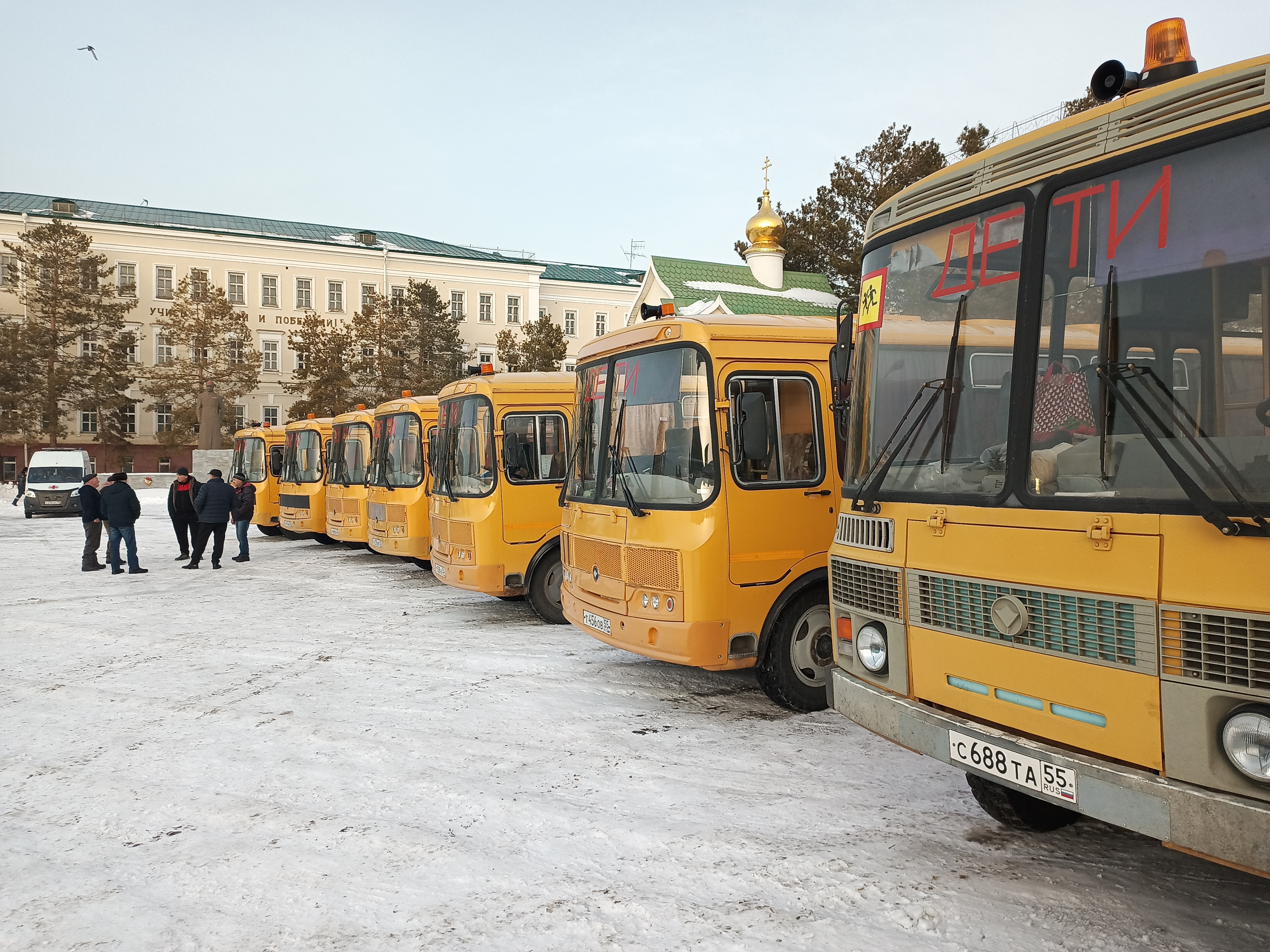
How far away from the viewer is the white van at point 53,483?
30.6 meters

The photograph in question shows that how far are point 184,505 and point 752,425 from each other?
44.7ft

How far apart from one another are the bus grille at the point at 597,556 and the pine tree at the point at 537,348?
44.9 m

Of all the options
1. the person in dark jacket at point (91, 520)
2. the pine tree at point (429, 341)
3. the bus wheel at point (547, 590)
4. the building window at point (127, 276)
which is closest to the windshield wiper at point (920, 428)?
the bus wheel at point (547, 590)

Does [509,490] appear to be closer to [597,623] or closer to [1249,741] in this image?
[597,623]

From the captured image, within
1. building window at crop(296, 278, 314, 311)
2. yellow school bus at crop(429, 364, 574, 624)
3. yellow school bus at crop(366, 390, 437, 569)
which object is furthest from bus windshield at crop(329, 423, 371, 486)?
building window at crop(296, 278, 314, 311)

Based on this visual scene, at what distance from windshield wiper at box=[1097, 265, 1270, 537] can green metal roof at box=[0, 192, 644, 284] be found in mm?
59347

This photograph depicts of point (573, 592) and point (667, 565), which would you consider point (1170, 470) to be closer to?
point (667, 565)

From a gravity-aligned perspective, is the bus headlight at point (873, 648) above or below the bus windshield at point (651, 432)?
below

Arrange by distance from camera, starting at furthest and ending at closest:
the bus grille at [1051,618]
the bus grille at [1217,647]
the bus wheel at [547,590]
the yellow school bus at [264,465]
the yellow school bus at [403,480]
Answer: the yellow school bus at [264,465], the yellow school bus at [403,480], the bus wheel at [547,590], the bus grille at [1051,618], the bus grille at [1217,647]

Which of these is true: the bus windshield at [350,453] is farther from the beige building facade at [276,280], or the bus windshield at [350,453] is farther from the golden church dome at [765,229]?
the beige building facade at [276,280]

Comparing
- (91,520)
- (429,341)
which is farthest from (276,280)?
(91,520)

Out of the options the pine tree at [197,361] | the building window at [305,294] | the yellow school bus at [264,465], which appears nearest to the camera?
the yellow school bus at [264,465]

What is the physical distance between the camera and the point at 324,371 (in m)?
51.9

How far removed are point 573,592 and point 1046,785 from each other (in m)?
4.72
